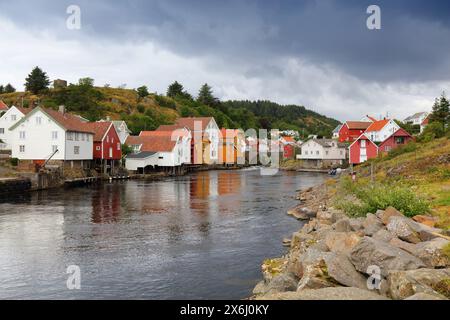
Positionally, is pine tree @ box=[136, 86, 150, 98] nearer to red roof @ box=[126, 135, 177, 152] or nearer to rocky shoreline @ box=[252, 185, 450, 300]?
red roof @ box=[126, 135, 177, 152]

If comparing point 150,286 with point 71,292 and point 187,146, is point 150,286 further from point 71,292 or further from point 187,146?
point 187,146

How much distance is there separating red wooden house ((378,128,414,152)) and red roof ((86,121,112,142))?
4781 centimetres

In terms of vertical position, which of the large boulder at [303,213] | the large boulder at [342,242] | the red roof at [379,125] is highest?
the red roof at [379,125]

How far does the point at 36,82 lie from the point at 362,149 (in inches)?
3676

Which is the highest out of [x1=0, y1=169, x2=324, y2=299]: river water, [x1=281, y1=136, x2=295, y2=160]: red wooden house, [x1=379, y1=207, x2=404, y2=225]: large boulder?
[x1=281, y1=136, x2=295, y2=160]: red wooden house

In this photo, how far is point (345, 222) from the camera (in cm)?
1897

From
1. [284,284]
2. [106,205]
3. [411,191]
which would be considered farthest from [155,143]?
[284,284]

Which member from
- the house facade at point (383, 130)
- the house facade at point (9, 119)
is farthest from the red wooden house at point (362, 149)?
the house facade at point (9, 119)

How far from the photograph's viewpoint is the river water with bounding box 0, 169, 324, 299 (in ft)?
55.7

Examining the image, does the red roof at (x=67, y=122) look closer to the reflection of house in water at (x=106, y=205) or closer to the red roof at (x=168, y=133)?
the reflection of house in water at (x=106, y=205)

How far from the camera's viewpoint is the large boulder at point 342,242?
14258 millimetres

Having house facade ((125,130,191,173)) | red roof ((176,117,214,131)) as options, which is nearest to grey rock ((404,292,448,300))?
house facade ((125,130,191,173))

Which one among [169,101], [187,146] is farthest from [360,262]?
[169,101]

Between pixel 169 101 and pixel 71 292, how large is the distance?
446ft
